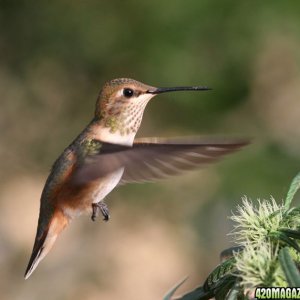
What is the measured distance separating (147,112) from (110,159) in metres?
3.54

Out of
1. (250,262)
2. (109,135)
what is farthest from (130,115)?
(250,262)

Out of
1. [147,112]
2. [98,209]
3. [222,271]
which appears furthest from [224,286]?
[147,112]

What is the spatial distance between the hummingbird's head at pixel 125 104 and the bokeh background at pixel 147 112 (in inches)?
99.7

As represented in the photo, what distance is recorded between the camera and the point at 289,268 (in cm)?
153

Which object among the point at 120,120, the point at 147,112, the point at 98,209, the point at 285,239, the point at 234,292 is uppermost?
the point at 147,112

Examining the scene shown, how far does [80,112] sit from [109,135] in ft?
10.9

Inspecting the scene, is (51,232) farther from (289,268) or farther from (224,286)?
(289,268)

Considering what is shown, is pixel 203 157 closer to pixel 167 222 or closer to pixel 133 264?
pixel 167 222

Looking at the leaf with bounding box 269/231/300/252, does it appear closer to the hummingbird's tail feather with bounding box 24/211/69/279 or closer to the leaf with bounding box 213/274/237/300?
the leaf with bounding box 213/274/237/300

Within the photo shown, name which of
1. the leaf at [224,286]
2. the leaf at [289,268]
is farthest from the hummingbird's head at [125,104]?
the leaf at [289,268]

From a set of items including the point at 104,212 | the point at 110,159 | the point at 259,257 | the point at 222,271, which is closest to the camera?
the point at 259,257

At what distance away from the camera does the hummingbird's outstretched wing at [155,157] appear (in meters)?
1.88

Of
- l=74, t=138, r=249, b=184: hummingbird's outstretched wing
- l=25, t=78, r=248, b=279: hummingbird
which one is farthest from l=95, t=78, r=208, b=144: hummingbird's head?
l=74, t=138, r=249, b=184: hummingbird's outstretched wing

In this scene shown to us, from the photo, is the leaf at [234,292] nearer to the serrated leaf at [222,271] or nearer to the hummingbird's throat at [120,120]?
the serrated leaf at [222,271]
